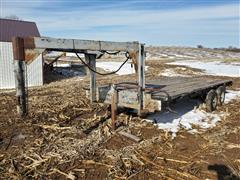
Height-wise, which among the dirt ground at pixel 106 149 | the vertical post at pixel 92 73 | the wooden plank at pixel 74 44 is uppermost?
the wooden plank at pixel 74 44

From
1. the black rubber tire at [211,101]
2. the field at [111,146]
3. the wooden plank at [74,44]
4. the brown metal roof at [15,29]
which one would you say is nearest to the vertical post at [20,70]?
the wooden plank at [74,44]

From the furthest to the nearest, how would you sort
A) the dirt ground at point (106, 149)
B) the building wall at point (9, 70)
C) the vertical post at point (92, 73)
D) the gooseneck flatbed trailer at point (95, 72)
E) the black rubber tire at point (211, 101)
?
1. the building wall at point (9, 70)
2. the black rubber tire at point (211, 101)
3. the vertical post at point (92, 73)
4. the gooseneck flatbed trailer at point (95, 72)
5. the dirt ground at point (106, 149)

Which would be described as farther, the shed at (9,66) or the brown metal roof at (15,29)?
the brown metal roof at (15,29)

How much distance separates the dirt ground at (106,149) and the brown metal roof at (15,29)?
1595cm

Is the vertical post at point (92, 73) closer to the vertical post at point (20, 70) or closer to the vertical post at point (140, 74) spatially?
the vertical post at point (140, 74)

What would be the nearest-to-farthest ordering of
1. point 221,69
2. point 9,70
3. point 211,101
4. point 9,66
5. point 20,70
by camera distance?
point 20,70
point 211,101
point 9,66
point 9,70
point 221,69

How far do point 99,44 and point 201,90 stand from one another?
4.54 meters

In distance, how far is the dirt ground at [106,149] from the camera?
567 cm

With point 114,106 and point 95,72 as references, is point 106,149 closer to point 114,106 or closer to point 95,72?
point 114,106

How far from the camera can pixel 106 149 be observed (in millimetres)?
6684

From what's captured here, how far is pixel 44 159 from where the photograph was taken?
19.8 feet

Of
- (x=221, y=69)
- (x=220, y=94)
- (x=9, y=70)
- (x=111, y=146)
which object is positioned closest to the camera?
(x=111, y=146)

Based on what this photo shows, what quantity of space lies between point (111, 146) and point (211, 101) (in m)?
4.99

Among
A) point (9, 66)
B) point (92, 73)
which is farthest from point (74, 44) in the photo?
point (9, 66)
